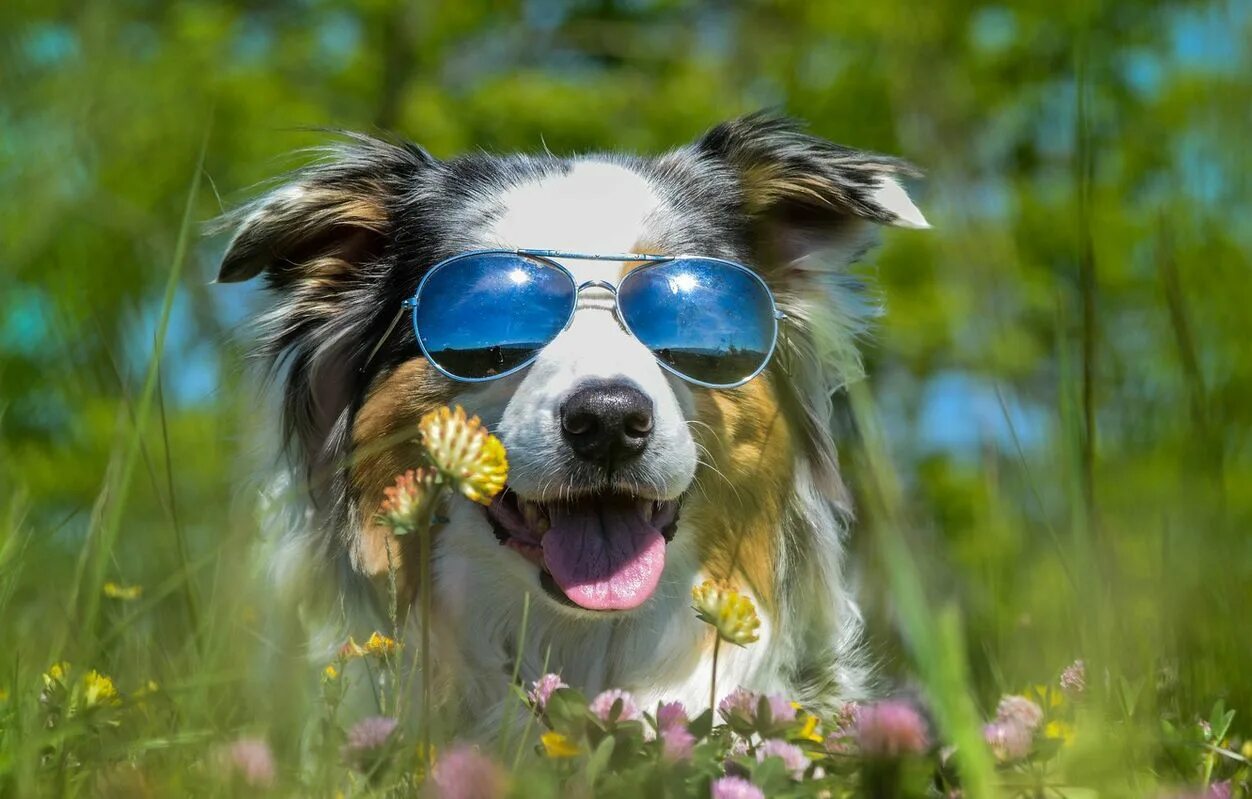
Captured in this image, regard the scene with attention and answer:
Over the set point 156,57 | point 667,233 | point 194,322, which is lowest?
point 194,322

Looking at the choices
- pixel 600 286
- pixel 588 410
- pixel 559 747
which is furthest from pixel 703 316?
pixel 559 747

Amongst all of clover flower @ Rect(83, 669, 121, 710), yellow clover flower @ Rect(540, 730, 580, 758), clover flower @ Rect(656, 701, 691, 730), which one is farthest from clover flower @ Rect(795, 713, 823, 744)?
clover flower @ Rect(83, 669, 121, 710)

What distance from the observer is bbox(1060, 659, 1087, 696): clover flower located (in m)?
2.21

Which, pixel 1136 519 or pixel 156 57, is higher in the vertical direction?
pixel 156 57

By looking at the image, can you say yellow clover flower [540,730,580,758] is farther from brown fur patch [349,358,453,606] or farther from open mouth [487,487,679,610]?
brown fur patch [349,358,453,606]

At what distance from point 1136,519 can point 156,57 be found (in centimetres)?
272

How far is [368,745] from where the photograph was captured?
1.82 meters

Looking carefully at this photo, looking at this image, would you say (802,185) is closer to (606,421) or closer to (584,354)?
(584,354)

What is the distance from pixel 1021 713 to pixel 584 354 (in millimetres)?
1484

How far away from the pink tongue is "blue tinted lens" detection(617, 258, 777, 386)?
42 centimetres

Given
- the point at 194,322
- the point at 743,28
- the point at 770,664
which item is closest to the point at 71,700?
the point at 194,322

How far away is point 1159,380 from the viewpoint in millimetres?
2096

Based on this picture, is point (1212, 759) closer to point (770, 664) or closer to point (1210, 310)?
point (1210, 310)

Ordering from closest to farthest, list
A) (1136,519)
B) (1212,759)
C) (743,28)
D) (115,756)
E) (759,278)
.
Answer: (115,756), (1212,759), (1136,519), (759,278), (743,28)
